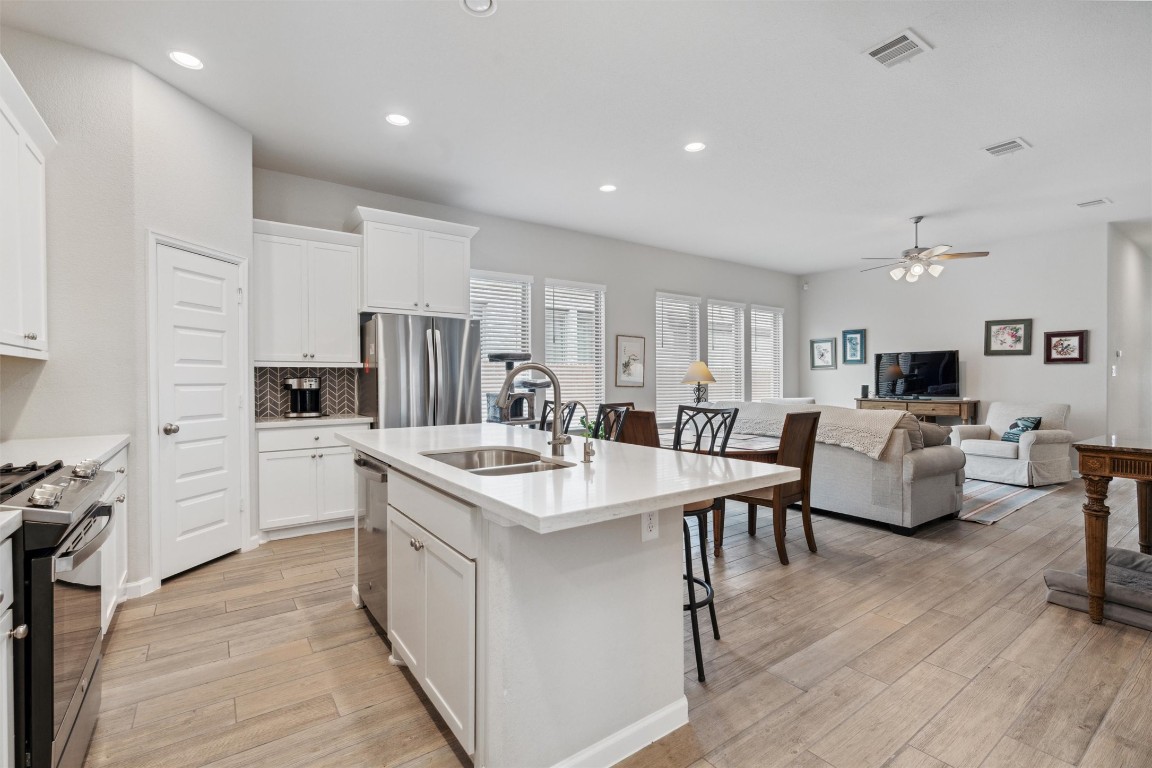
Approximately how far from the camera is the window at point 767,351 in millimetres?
8469

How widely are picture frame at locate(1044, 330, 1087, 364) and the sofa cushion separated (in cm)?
129

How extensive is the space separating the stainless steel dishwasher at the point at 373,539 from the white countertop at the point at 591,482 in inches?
6.4

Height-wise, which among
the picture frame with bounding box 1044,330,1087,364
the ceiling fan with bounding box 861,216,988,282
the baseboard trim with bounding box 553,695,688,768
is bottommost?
the baseboard trim with bounding box 553,695,688,768

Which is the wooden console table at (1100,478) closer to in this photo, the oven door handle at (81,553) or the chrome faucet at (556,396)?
the chrome faucet at (556,396)

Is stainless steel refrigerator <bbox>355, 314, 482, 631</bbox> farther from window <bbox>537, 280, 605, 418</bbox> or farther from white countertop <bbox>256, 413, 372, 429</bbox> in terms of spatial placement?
window <bbox>537, 280, 605, 418</bbox>

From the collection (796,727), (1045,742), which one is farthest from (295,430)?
(1045,742)

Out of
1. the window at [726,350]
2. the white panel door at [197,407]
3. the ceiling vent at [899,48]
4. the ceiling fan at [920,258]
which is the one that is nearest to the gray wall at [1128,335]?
the ceiling fan at [920,258]

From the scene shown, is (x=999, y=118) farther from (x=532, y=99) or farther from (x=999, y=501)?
(x=999, y=501)

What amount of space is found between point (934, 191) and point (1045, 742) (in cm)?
471

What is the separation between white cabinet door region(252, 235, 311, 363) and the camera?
391 centimetres

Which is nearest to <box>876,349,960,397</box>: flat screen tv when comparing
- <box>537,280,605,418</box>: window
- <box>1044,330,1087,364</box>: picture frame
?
<box>1044,330,1087,364</box>: picture frame

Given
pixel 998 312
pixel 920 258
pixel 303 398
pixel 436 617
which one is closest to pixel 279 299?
pixel 303 398

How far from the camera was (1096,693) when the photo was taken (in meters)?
2.02

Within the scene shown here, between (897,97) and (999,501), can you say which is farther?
(999,501)
